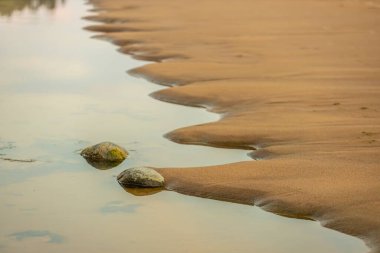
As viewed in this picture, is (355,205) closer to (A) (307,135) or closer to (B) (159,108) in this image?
(A) (307,135)

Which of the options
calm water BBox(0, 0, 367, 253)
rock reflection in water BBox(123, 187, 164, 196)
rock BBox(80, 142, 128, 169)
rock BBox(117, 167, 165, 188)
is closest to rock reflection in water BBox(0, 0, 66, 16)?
calm water BBox(0, 0, 367, 253)

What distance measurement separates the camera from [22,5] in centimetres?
3147

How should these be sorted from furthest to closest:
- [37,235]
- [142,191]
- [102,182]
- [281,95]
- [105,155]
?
[281,95] → [105,155] → [102,182] → [142,191] → [37,235]

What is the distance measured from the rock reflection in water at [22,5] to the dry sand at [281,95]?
4.67 m

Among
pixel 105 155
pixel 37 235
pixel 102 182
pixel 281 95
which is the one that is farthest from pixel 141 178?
pixel 281 95

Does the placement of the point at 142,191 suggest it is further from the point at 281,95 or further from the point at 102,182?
the point at 281,95

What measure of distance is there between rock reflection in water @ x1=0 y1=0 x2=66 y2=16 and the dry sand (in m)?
4.67

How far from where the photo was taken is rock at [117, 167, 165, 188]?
30.2 ft

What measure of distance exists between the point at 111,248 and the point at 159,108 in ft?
19.1

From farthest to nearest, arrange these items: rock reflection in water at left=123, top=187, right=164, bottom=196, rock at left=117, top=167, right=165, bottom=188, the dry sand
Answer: rock at left=117, top=167, right=165, bottom=188, rock reflection in water at left=123, top=187, right=164, bottom=196, the dry sand

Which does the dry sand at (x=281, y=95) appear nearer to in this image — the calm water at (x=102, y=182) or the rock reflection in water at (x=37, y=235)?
the calm water at (x=102, y=182)

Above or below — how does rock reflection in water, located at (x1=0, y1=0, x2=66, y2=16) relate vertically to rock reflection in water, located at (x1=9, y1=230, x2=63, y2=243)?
below

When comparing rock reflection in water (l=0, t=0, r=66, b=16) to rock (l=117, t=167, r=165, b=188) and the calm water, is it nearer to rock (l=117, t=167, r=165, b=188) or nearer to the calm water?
the calm water

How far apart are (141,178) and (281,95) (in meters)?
4.39
